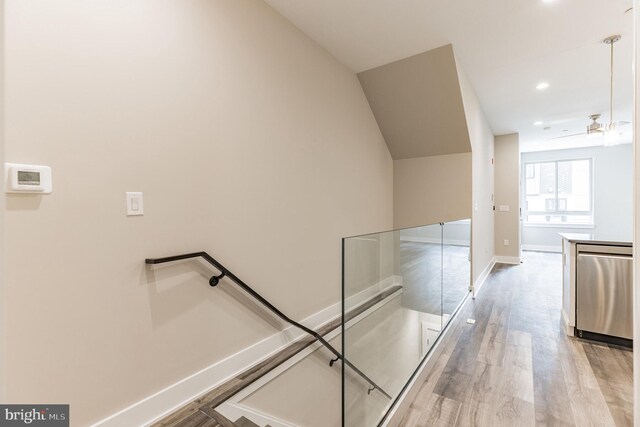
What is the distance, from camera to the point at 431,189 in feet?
14.3

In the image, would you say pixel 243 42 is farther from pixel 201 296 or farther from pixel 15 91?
pixel 201 296

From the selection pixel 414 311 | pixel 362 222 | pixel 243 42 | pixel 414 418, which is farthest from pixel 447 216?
pixel 243 42

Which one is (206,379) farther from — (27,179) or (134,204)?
(27,179)

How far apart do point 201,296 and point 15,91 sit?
132 centimetres

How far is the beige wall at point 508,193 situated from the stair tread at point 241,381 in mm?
5437

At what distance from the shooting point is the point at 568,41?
113 inches

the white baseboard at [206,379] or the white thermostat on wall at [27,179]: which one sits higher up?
the white thermostat on wall at [27,179]

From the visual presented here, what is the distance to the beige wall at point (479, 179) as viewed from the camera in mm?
3819

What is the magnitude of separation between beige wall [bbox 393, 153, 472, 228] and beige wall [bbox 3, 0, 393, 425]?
238cm

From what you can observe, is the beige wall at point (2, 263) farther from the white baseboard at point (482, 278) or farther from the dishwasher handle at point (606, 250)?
the white baseboard at point (482, 278)

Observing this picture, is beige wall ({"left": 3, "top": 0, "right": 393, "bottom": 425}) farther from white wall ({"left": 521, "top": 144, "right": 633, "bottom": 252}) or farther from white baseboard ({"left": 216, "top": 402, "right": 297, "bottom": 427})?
white wall ({"left": 521, "top": 144, "right": 633, "bottom": 252})

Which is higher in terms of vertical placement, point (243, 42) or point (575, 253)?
point (243, 42)

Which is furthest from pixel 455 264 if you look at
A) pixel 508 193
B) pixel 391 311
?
pixel 508 193

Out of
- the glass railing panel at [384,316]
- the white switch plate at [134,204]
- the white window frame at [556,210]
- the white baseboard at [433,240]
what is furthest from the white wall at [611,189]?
the white switch plate at [134,204]
